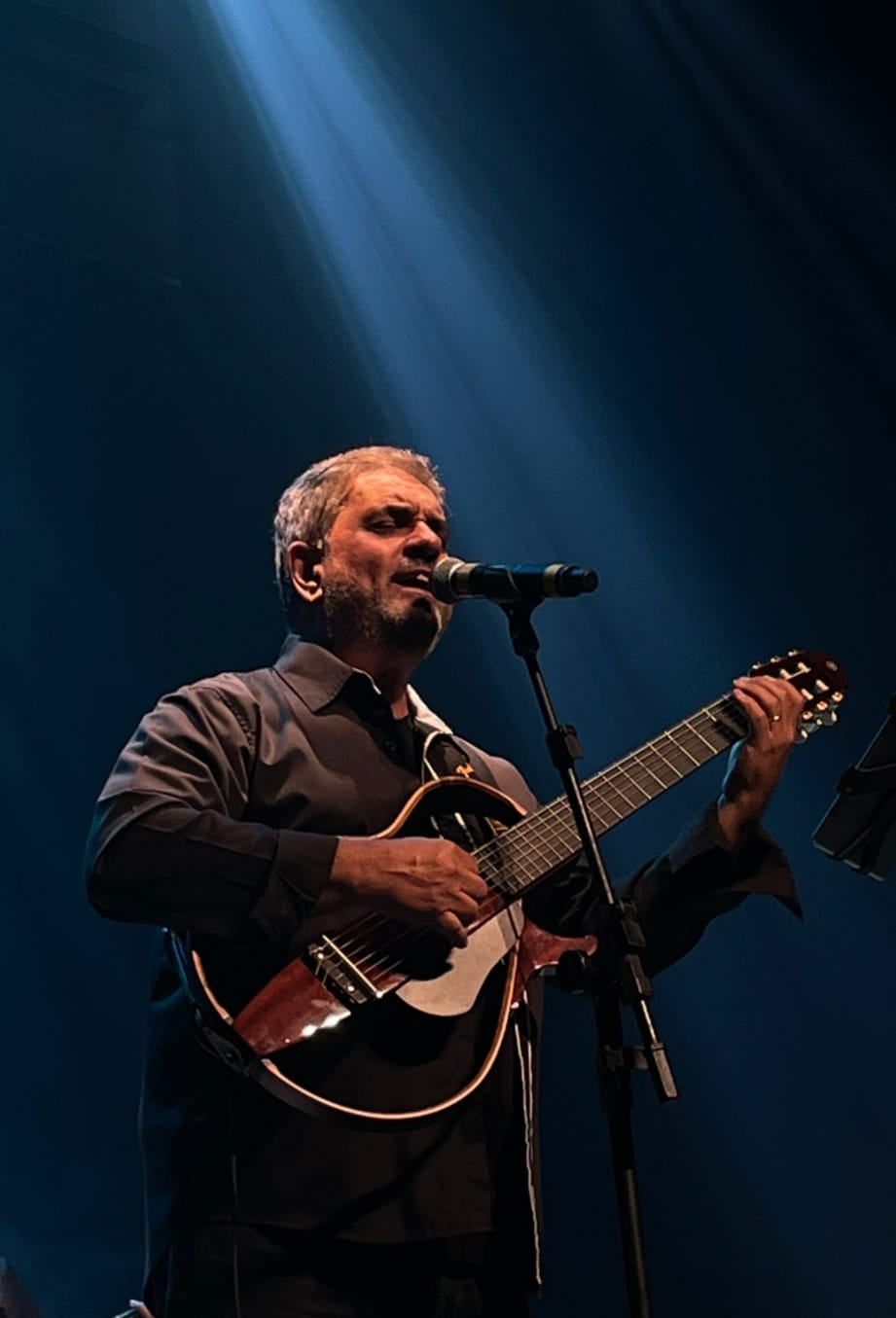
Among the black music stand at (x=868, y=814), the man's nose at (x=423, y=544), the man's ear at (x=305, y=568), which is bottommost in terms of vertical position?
the black music stand at (x=868, y=814)

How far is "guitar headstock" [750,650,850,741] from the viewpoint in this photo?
2.38m

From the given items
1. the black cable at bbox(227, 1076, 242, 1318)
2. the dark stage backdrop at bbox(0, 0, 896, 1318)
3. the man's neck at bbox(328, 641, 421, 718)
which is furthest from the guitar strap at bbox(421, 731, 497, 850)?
the dark stage backdrop at bbox(0, 0, 896, 1318)

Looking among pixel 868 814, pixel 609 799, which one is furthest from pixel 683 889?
pixel 868 814

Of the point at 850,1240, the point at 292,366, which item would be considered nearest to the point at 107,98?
the point at 292,366

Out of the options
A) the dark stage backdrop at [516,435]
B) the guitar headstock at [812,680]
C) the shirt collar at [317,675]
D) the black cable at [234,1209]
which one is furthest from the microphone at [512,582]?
the dark stage backdrop at [516,435]

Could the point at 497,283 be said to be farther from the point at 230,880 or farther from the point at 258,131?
the point at 230,880

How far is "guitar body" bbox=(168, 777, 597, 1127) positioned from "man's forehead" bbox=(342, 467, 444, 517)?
677 mm

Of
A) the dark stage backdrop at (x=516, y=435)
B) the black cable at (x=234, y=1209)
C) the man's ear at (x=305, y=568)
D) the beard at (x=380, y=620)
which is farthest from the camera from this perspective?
the dark stage backdrop at (x=516, y=435)

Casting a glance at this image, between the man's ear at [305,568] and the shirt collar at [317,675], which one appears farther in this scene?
the man's ear at [305,568]

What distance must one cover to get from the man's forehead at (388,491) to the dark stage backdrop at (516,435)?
5.65ft

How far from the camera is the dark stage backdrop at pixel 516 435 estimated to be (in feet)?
12.3

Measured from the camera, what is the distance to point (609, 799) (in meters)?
2.23

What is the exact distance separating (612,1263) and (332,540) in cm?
244

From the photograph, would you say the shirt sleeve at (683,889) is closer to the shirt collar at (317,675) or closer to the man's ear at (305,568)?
the shirt collar at (317,675)
